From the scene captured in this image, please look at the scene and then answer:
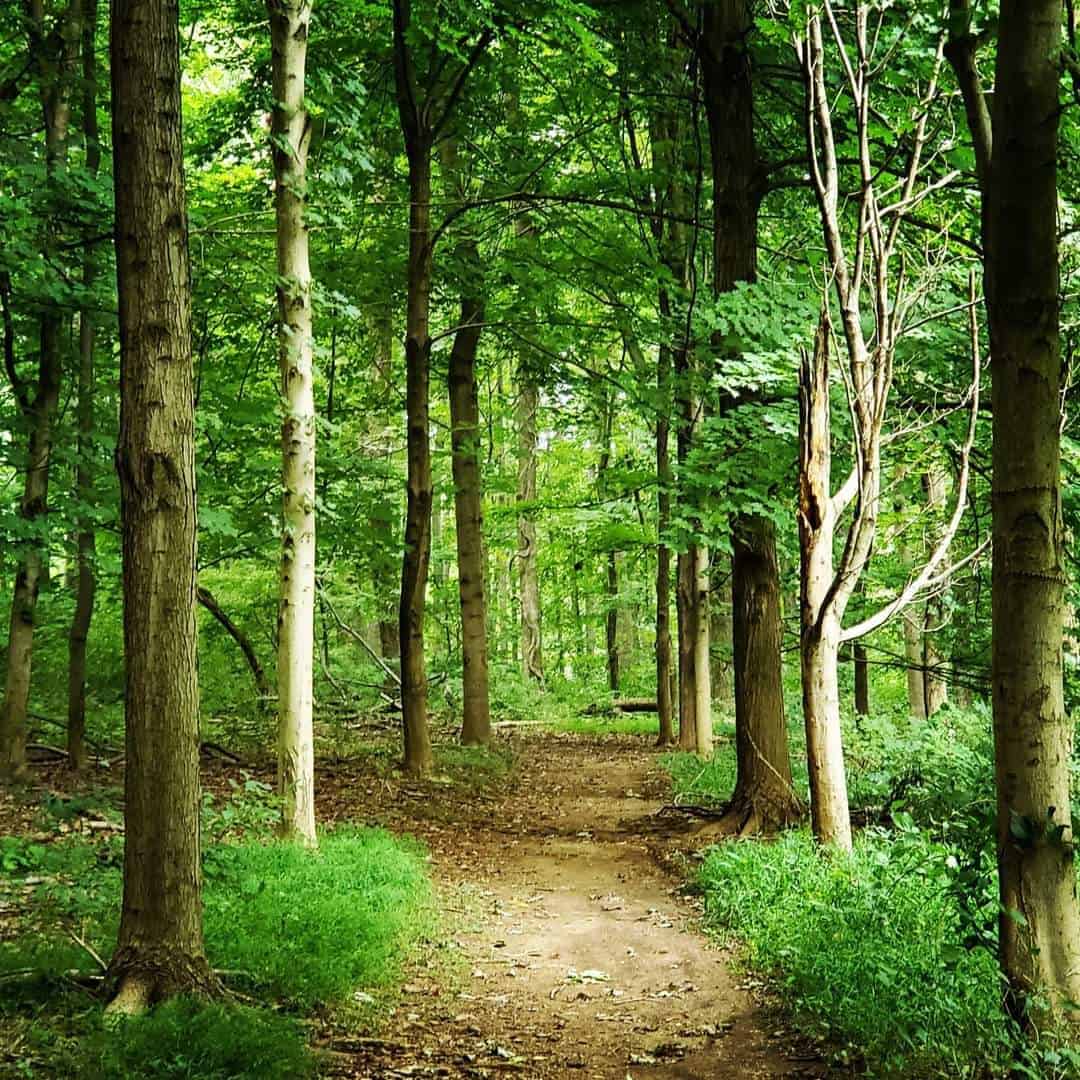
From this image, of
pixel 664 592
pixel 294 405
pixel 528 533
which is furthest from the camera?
pixel 528 533

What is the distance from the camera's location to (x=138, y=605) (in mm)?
4566

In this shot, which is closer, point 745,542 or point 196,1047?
point 196,1047

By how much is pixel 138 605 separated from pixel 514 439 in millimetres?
20724

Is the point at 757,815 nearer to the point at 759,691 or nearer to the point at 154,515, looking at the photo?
the point at 759,691

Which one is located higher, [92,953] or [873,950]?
[92,953]

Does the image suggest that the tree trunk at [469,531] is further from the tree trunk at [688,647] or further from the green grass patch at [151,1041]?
the green grass patch at [151,1041]

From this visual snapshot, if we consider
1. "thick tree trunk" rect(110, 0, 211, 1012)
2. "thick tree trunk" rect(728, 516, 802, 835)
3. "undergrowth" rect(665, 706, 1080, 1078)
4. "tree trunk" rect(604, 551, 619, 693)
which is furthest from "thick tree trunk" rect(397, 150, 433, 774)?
"tree trunk" rect(604, 551, 619, 693)

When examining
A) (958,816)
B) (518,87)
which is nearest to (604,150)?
(518,87)

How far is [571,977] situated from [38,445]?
21.4 feet

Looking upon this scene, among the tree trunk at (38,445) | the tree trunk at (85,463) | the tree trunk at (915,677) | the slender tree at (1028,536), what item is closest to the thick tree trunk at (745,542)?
the slender tree at (1028,536)

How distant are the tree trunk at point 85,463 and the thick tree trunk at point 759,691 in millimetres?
5784

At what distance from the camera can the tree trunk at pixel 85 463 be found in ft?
29.2

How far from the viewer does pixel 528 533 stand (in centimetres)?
2314

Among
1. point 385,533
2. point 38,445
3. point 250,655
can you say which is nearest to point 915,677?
point 385,533
